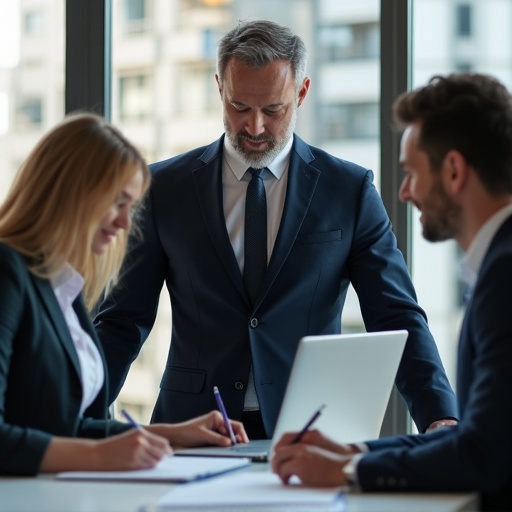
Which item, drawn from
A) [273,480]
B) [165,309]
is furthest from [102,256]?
[165,309]

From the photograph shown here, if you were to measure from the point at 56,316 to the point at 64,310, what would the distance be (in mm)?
114

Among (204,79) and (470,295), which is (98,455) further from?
(204,79)

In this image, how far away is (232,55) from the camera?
331 centimetres

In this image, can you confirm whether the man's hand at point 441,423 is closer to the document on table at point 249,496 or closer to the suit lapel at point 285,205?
the suit lapel at point 285,205

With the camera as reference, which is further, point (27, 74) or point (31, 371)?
point (27, 74)

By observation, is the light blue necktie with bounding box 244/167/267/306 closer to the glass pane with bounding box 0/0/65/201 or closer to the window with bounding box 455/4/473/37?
the window with bounding box 455/4/473/37

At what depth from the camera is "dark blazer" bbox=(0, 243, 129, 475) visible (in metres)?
2.28

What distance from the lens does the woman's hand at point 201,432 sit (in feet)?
8.77

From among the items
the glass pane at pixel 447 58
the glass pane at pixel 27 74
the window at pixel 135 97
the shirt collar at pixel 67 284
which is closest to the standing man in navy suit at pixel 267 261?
the shirt collar at pixel 67 284

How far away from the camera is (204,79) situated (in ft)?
15.8

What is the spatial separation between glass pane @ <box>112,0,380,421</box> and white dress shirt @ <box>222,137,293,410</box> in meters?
0.81

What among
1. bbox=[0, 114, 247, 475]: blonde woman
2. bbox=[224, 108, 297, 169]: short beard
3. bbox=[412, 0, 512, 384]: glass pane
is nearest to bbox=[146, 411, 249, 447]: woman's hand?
bbox=[0, 114, 247, 475]: blonde woman

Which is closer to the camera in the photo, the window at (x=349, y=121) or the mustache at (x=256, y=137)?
the mustache at (x=256, y=137)

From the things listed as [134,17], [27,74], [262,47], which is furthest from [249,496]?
[27,74]
